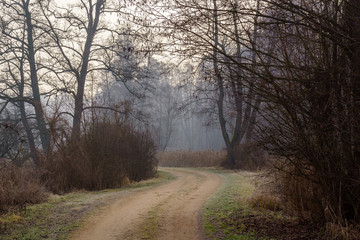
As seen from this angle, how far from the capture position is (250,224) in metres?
7.33

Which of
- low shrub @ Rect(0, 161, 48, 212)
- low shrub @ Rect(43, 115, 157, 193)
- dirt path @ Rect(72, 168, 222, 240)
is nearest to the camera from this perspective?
dirt path @ Rect(72, 168, 222, 240)

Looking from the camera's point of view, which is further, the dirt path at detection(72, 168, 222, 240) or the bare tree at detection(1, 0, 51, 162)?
the bare tree at detection(1, 0, 51, 162)

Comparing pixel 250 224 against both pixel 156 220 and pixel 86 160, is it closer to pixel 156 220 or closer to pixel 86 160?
pixel 156 220

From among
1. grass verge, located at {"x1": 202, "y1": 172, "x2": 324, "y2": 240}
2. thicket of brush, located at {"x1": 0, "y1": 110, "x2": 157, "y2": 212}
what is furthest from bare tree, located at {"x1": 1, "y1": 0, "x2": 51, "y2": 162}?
grass verge, located at {"x1": 202, "y1": 172, "x2": 324, "y2": 240}

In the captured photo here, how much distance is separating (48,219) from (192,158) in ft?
78.6

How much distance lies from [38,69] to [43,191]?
12.3 meters

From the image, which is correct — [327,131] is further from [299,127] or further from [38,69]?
A: [38,69]

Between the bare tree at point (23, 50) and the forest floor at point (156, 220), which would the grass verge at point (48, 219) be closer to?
the forest floor at point (156, 220)

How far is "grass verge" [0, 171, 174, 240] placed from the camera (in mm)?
7105

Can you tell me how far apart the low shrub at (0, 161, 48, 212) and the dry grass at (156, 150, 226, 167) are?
18653mm

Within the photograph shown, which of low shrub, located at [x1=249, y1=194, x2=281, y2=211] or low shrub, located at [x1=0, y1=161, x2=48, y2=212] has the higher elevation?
low shrub, located at [x1=0, y1=161, x2=48, y2=212]

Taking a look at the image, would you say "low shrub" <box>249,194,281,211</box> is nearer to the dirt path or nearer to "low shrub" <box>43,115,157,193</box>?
the dirt path

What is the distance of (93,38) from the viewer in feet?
Result: 74.3

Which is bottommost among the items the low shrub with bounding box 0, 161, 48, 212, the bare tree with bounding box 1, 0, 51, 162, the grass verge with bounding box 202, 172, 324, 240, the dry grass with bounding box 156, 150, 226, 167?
the grass verge with bounding box 202, 172, 324, 240
